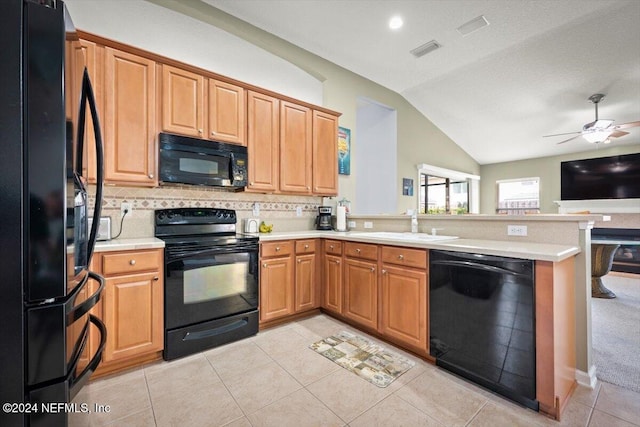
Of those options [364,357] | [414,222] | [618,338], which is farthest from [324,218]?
[618,338]

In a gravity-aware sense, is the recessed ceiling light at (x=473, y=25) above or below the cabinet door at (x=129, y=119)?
above

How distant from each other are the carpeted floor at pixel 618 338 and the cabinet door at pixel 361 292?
5.31 feet

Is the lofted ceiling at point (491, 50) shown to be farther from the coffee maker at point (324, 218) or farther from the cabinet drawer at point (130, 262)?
the cabinet drawer at point (130, 262)

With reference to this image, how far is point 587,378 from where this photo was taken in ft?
6.31

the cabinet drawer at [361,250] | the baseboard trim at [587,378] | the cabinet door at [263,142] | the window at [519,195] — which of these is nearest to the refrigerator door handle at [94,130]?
the cabinet door at [263,142]

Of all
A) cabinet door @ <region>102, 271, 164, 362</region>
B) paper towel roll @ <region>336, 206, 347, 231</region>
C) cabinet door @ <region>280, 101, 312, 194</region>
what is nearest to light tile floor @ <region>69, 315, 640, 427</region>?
cabinet door @ <region>102, 271, 164, 362</region>

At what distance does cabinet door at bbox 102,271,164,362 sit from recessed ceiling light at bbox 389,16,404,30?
11.5 feet

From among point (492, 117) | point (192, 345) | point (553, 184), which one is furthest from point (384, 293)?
point (553, 184)

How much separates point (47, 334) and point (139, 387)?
1.55 meters

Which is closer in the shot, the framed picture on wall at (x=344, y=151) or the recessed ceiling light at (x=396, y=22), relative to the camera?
the recessed ceiling light at (x=396, y=22)

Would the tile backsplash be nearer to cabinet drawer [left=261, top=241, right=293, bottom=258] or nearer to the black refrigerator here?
cabinet drawer [left=261, top=241, right=293, bottom=258]

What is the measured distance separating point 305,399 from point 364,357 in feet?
2.16

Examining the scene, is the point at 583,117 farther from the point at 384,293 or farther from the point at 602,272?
the point at 384,293

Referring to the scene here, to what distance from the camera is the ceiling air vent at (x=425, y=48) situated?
373 centimetres
